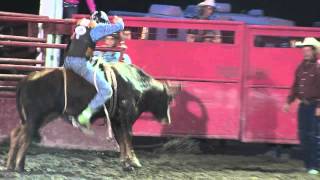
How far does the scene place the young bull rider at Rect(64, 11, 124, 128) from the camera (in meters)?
7.38

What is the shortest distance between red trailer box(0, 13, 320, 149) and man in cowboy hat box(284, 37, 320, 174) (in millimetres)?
906

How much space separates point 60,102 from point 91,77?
0.48 meters

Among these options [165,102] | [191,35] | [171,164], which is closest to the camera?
[165,102]

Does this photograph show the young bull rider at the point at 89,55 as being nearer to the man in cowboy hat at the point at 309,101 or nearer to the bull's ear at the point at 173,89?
the bull's ear at the point at 173,89

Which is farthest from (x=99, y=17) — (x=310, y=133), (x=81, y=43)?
(x=310, y=133)

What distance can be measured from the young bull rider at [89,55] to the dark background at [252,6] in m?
9.44

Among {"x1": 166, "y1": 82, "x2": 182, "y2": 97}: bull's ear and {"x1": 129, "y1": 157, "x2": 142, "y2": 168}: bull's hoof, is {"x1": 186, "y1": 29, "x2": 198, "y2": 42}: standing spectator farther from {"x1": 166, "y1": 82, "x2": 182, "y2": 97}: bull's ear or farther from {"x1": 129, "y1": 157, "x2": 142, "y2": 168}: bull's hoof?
{"x1": 129, "y1": 157, "x2": 142, "y2": 168}: bull's hoof

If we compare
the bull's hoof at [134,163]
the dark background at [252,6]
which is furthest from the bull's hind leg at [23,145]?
the dark background at [252,6]

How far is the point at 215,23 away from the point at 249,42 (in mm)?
565

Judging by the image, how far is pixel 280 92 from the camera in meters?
9.01

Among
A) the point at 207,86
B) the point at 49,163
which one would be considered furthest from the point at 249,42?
the point at 49,163

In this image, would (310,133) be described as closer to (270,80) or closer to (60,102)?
(270,80)

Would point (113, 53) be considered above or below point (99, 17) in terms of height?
below

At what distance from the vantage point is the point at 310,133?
797cm
